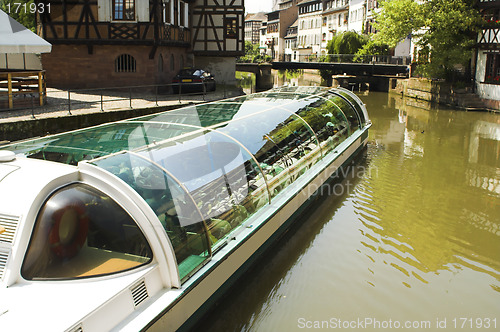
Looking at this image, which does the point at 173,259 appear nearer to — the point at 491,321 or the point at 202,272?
the point at 202,272

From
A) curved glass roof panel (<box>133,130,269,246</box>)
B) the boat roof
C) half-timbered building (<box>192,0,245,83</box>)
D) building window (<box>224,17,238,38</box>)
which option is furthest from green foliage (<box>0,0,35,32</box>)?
curved glass roof panel (<box>133,130,269,246</box>)

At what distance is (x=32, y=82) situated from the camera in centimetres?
1664

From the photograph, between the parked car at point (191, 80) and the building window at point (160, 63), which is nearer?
the parked car at point (191, 80)

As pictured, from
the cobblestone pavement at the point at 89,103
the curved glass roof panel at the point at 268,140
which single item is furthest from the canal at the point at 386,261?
the cobblestone pavement at the point at 89,103

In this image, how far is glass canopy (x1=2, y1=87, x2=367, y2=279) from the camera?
16.2 ft

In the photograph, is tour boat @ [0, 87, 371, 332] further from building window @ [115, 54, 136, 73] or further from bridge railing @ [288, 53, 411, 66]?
bridge railing @ [288, 53, 411, 66]

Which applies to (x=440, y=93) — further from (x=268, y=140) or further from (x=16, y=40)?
(x=268, y=140)

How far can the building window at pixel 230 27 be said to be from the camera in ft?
102

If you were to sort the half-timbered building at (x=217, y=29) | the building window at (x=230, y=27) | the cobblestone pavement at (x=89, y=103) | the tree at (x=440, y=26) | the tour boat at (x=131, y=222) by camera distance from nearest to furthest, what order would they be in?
the tour boat at (x=131, y=222)
the cobblestone pavement at (x=89, y=103)
the tree at (x=440, y=26)
the half-timbered building at (x=217, y=29)
the building window at (x=230, y=27)

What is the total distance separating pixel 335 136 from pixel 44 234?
26.8 ft

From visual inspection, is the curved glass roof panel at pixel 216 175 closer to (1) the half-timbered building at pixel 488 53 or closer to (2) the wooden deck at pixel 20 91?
(2) the wooden deck at pixel 20 91

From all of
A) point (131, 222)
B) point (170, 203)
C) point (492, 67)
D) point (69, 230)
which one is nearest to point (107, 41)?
point (170, 203)

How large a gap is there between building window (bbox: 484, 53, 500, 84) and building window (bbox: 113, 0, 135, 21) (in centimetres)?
1883

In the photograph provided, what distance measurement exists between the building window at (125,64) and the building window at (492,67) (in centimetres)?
1869
